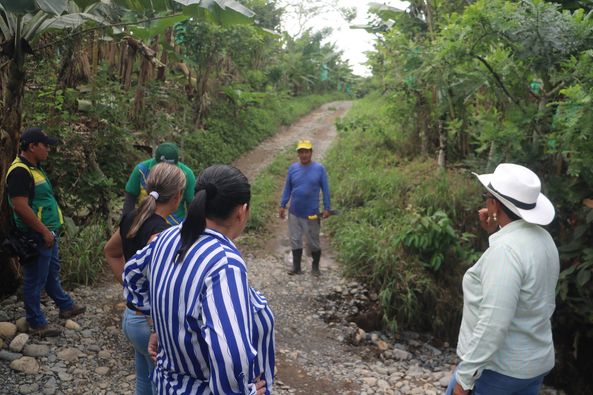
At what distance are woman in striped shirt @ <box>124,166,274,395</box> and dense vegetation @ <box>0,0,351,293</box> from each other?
289cm

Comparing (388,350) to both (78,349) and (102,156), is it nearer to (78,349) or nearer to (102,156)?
(78,349)

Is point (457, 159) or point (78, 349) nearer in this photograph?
point (78, 349)

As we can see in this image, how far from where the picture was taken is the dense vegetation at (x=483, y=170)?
504 centimetres

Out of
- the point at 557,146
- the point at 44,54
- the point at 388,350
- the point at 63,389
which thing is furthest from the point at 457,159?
the point at 63,389

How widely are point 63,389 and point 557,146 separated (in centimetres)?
531

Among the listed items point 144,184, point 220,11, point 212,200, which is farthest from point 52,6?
point 212,200

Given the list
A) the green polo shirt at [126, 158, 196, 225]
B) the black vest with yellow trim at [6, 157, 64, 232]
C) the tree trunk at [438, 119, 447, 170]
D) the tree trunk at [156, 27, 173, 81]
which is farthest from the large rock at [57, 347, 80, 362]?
the tree trunk at [438, 119, 447, 170]

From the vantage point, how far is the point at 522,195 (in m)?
2.40

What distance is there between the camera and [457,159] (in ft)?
31.6

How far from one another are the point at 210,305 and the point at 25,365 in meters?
3.03

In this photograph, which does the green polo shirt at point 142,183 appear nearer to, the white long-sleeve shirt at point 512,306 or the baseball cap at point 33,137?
the baseball cap at point 33,137

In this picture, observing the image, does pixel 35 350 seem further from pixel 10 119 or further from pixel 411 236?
pixel 411 236

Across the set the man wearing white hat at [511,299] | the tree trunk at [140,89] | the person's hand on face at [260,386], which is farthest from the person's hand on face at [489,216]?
the tree trunk at [140,89]

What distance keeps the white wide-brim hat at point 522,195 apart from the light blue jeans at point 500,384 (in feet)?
2.51
